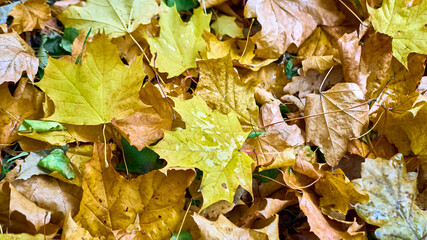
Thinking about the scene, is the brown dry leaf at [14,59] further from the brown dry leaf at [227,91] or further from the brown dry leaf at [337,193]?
the brown dry leaf at [337,193]

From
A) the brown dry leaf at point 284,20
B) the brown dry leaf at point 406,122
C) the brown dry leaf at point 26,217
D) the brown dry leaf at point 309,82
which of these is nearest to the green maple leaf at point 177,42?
the brown dry leaf at point 284,20

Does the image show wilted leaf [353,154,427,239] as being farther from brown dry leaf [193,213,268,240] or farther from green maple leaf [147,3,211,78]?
green maple leaf [147,3,211,78]

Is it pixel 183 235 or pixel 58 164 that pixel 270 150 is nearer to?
pixel 183 235

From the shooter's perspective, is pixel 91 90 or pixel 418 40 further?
pixel 418 40

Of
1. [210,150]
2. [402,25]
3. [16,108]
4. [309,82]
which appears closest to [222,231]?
[210,150]

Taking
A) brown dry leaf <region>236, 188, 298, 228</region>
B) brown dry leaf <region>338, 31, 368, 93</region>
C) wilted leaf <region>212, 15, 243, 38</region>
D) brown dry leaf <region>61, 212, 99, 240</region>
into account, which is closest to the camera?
brown dry leaf <region>61, 212, 99, 240</region>

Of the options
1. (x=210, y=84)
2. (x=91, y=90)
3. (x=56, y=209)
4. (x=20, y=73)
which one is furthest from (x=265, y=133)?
(x=20, y=73)

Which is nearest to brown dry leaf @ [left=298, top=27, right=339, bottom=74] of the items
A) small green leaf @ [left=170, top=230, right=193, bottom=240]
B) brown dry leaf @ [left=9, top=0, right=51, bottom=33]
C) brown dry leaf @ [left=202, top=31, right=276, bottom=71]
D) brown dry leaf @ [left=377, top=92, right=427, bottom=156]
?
brown dry leaf @ [left=202, top=31, right=276, bottom=71]

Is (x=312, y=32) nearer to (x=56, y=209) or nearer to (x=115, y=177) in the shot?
(x=115, y=177)
